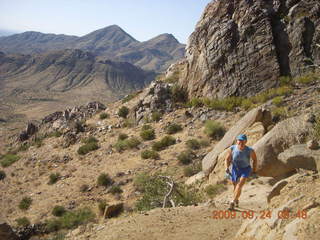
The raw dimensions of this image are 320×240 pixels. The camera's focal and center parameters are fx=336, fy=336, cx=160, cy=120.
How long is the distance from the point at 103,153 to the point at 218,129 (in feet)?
23.2

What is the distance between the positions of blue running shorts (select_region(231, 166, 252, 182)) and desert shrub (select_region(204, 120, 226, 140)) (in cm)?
992

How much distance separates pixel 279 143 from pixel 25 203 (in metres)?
12.5

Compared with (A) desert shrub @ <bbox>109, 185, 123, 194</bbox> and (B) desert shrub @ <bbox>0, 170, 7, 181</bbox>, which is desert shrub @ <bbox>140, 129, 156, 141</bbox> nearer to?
(A) desert shrub @ <bbox>109, 185, 123, 194</bbox>

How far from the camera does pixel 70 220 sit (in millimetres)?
13734

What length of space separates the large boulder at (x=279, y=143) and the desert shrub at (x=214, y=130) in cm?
747

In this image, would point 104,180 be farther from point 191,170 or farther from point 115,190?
A: point 191,170

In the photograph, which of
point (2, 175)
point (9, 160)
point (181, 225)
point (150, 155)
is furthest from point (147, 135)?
point (181, 225)

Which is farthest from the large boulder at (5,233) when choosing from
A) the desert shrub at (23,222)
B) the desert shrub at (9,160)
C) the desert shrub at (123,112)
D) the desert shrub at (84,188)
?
the desert shrub at (123,112)

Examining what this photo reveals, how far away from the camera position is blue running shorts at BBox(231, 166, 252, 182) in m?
7.51

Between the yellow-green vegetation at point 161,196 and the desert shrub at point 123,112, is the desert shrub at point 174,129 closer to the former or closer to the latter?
the desert shrub at point 123,112

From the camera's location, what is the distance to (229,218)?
23.2 ft

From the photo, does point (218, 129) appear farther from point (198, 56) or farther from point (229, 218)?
point (229, 218)

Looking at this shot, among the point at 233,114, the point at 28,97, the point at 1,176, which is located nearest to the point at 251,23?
the point at 233,114

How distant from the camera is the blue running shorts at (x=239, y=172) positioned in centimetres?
751
